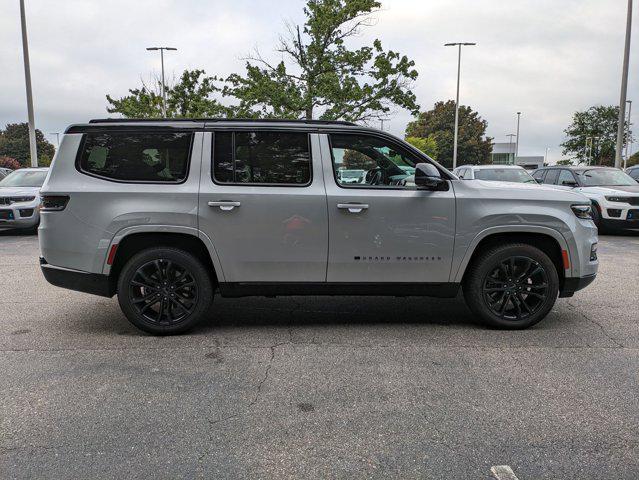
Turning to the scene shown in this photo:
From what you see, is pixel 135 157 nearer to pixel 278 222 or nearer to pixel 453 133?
pixel 278 222

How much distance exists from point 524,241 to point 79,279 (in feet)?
13.6

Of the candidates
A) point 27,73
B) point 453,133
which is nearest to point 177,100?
point 27,73

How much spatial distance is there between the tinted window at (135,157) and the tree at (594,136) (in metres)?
72.5

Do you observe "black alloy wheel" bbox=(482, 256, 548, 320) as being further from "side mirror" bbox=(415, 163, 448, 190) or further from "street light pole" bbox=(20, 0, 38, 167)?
"street light pole" bbox=(20, 0, 38, 167)

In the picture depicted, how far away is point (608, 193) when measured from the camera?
460 inches

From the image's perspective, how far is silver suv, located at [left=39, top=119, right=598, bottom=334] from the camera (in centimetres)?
450

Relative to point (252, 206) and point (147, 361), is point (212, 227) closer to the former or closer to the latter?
point (252, 206)

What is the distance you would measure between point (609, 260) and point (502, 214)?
5287mm

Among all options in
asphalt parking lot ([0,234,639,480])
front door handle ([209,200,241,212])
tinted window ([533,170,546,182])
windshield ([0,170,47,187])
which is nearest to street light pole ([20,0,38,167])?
windshield ([0,170,47,187])

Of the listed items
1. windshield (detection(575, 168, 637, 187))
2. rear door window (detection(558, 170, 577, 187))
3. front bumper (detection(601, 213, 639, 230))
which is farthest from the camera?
rear door window (detection(558, 170, 577, 187))

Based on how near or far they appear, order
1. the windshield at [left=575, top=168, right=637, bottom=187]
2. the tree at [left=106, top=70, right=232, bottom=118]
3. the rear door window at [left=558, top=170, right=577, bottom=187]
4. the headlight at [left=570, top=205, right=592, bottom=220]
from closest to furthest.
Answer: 1. the headlight at [left=570, top=205, right=592, bottom=220]
2. the windshield at [left=575, top=168, right=637, bottom=187]
3. the rear door window at [left=558, top=170, right=577, bottom=187]
4. the tree at [left=106, top=70, right=232, bottom=118]

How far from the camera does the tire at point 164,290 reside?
14.9ft

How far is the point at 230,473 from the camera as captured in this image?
8.38ft

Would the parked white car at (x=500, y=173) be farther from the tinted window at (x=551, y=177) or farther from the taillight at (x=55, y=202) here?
the taillight at (x=55, y=202)
